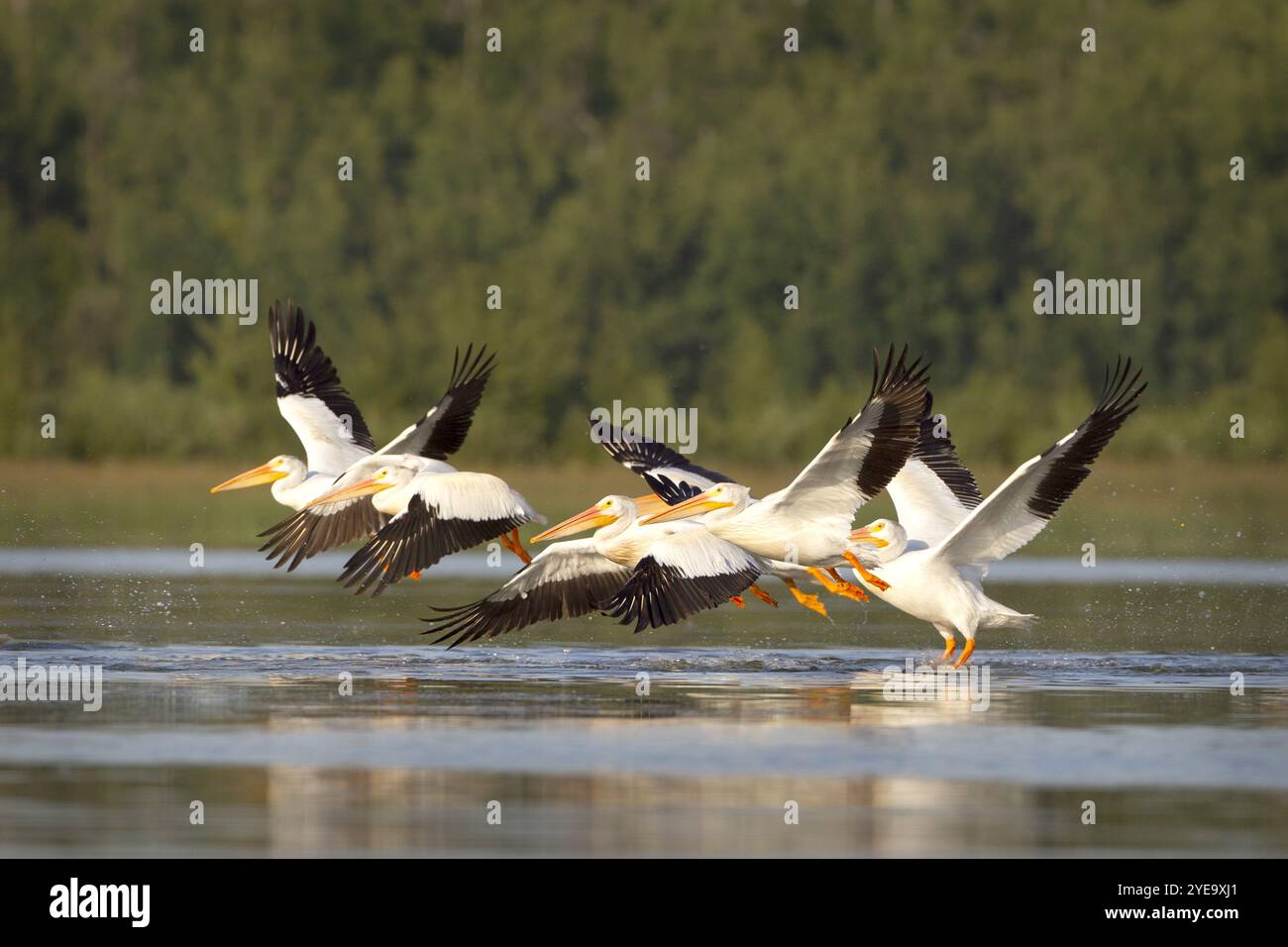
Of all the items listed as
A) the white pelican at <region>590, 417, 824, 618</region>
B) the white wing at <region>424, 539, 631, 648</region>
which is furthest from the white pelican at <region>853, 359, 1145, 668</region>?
the white wing at <region>424, 539, 631, 648</region>

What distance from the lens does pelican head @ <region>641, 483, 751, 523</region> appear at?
12281mm

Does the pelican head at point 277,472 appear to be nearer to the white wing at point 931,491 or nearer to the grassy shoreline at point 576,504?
the white wing at point 931,491

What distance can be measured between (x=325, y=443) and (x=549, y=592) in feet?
8.79

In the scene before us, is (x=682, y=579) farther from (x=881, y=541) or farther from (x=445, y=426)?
(x=445, y=426)

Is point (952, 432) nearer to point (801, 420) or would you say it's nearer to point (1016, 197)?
point (801, 420)

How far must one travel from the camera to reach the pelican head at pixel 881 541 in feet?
41.4

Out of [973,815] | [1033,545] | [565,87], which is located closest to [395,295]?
[565,87]

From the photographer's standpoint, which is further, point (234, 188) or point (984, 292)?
point (234, 188)

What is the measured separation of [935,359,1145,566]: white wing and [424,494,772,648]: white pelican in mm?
1111

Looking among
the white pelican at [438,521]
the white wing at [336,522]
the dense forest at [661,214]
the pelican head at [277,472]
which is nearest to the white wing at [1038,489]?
the white pelican at [438,521]

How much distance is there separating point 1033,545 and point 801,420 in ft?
37.5

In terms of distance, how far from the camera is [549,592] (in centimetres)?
1239

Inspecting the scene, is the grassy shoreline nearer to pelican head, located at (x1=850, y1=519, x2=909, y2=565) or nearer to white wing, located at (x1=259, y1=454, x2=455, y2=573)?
white wing, located at (x1=259, y1=454, x2=455, y2=573)

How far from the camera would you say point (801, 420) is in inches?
1312
